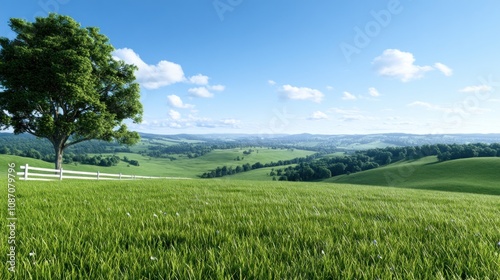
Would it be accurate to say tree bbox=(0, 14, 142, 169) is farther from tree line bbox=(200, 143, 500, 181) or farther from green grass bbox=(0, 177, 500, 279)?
tree line bbox=(200, 143, 500, 181)

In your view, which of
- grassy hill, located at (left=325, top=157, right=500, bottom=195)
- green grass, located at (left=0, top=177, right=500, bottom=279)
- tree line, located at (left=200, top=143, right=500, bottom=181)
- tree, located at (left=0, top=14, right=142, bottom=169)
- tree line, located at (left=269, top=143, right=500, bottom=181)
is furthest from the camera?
tree line, located at (left=200, top=143, right=500, bottom=181)

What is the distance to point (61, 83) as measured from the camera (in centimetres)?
2162

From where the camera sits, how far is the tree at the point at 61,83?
2189cm

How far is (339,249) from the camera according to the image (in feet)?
9.57

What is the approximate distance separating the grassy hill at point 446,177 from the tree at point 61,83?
70.2 meters

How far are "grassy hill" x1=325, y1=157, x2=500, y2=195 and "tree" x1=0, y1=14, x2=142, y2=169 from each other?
70.2 meters

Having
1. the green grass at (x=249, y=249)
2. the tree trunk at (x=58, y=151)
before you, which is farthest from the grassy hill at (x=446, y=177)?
the green grass at (x=249, y=249)

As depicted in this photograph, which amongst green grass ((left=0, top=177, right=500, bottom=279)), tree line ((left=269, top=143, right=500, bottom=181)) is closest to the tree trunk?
green grass ((left=0, top=177, right=500, bottom=279))

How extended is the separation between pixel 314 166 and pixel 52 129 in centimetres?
11167

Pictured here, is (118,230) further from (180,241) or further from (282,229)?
(282,229)

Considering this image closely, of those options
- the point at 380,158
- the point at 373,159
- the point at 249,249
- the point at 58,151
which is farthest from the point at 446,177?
the point at 249,249

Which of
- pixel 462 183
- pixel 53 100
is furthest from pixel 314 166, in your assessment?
pixel 53 100

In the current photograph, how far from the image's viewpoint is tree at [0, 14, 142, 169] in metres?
21.9

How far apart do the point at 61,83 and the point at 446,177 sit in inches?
3754
